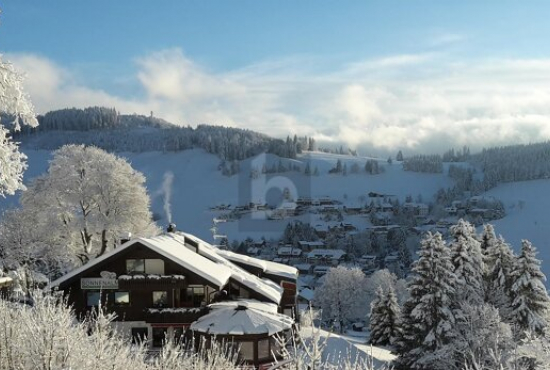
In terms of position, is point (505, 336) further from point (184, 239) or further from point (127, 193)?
point (127, 193)

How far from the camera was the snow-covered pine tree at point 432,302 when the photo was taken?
1243 inches

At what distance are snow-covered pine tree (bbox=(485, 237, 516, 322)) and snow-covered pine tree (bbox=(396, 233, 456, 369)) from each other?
4862 millimetres

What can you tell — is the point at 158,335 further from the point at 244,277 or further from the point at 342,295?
the point at 342,295

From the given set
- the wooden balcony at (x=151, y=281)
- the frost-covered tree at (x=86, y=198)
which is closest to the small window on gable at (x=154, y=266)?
the wooden balcony at (x=151, y=281)

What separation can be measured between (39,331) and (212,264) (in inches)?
931

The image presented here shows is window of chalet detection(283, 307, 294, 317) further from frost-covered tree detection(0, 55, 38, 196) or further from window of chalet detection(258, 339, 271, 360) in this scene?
frost-covered tree detection(0, 55, 38, 196)

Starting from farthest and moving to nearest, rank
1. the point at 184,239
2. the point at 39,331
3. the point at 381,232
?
the point at 381,232 → the point at 184,239 → the point at 39,331

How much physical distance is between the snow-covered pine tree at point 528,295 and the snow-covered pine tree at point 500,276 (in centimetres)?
71

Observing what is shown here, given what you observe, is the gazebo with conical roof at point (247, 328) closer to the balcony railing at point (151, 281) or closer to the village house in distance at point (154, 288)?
the village house in distance at point (154, 288)

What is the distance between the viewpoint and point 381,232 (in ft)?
559

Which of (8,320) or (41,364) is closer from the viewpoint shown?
(41,364)

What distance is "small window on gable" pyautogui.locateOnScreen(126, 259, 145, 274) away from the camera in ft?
101

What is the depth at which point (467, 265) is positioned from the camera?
33.2m

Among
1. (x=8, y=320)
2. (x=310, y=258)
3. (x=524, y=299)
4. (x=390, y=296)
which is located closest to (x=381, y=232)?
(x=310, y=258)
